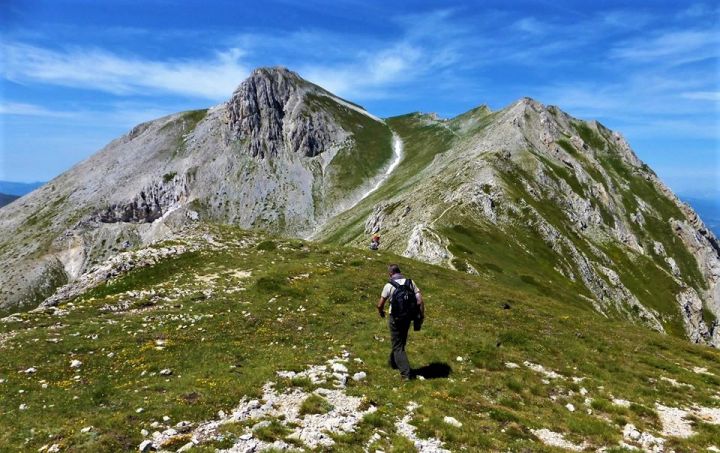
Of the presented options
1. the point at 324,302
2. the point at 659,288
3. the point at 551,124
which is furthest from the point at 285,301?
the point at 551,124

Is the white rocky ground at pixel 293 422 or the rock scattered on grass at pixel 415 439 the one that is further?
the rock scattered on grass at pixel 415 439

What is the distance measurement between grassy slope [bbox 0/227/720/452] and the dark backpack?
262cm

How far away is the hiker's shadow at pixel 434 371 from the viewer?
18736 mm

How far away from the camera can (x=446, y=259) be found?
58.0 m

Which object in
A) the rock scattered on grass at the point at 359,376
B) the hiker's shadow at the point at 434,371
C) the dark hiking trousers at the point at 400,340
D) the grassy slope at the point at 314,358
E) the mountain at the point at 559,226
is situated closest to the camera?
the grassy slope at the point at 314,358

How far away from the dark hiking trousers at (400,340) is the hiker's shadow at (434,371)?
0.92 m

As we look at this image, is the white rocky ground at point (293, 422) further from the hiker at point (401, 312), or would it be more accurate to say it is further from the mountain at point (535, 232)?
the mountain at point (535, 232)

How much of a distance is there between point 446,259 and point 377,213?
176ft

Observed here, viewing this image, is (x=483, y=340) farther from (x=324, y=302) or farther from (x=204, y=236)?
(x=204, y=236)

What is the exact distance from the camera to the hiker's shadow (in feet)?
61.5

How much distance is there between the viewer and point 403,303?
17.7 m

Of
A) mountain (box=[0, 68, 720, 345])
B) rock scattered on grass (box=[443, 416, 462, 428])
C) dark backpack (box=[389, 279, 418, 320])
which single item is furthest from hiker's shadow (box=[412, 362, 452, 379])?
mountain (box=[0, 68, 720, 345])

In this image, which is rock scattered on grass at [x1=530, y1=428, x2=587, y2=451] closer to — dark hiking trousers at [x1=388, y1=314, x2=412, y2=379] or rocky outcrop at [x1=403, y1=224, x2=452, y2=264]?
dark hiking trousers at [x1=388, y1=314, x2=412, y2=379]

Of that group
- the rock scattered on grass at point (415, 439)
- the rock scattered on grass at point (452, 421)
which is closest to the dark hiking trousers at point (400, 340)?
the rock scattered on grass at point (415, 439)
